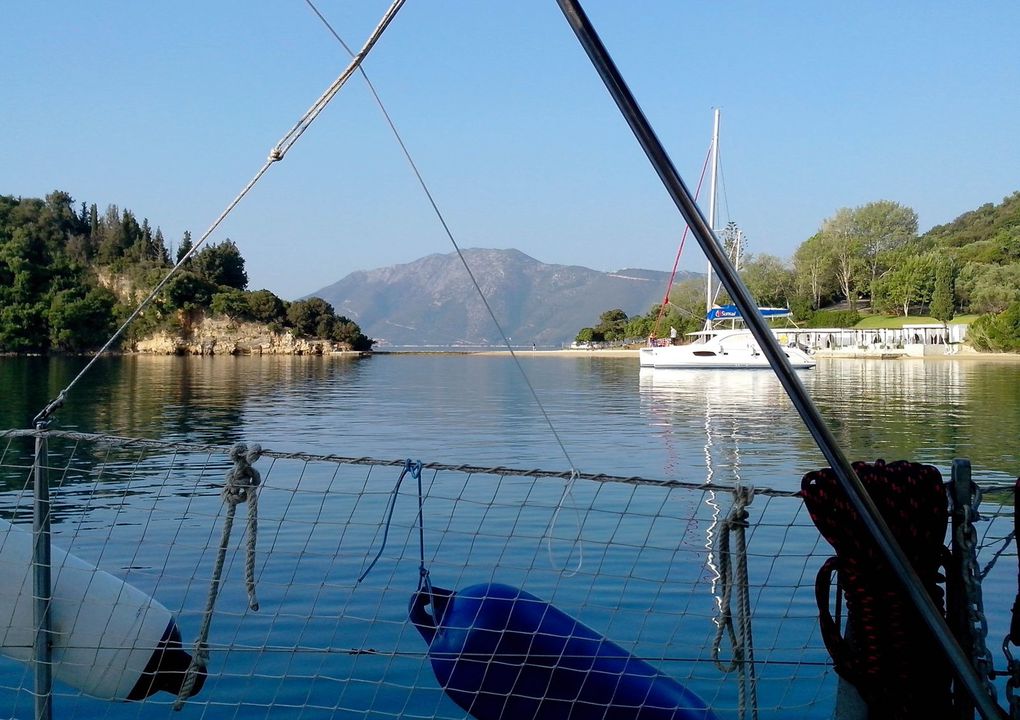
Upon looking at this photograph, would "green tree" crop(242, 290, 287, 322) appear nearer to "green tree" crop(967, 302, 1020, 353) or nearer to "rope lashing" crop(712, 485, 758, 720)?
"green tree" crop(967, 302, 1020, 353)

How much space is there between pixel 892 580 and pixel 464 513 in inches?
334

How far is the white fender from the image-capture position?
3.36 meters

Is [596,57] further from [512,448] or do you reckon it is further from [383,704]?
[512,448]

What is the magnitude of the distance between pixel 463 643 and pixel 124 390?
34.7 m

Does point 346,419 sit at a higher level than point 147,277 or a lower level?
lower

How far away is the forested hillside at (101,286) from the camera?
8456 centimetres

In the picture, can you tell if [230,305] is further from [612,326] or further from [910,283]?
[910,283]

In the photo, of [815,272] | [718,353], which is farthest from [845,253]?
[718,353]

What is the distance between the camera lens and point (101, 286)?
104 meters

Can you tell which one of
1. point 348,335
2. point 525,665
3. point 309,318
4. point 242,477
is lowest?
point 525,665

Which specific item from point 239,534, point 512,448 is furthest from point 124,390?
point 239,534

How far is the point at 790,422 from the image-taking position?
2356cm

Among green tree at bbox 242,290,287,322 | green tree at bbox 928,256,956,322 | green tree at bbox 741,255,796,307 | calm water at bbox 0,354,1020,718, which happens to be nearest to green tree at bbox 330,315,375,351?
green tree at bbox 242,290,287,322

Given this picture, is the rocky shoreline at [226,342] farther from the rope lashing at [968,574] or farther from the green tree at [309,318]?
the rope lashing at [968,574]
